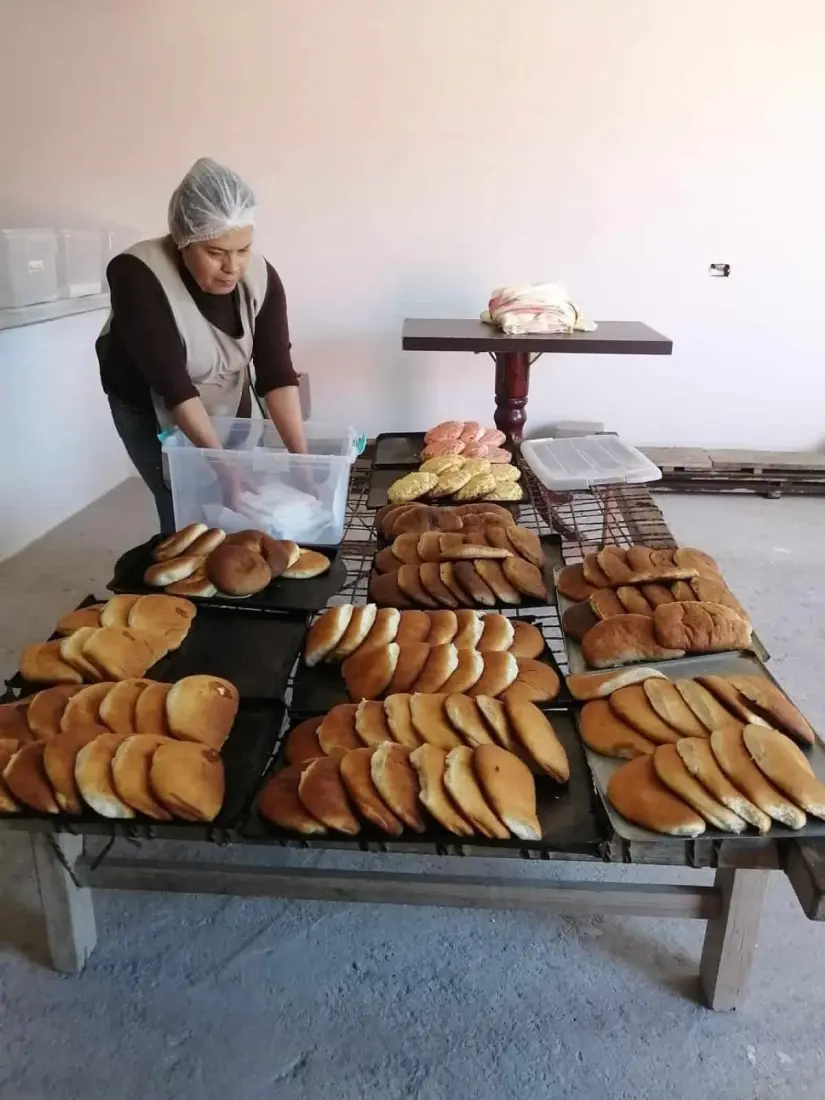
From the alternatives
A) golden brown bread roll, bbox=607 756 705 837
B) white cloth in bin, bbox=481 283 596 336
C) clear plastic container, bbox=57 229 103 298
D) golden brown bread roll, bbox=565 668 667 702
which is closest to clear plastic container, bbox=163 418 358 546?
golden brown bread roll, bbox=565 668 667 702

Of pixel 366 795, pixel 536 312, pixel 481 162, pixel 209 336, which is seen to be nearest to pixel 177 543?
pixel 209 336

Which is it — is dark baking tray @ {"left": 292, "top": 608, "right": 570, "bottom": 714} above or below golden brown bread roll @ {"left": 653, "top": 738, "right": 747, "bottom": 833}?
below

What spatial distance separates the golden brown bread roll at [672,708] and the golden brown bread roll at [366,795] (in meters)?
0.48

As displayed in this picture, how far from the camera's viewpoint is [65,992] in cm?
159

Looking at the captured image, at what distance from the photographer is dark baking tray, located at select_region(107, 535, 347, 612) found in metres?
1.79

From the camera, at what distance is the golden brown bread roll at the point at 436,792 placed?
1166mm

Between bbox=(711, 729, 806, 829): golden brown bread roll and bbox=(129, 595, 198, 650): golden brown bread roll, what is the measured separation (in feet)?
3.31

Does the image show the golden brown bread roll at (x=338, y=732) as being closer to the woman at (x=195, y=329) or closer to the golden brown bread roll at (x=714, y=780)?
the golden brown bread roll at (x=714, y=780)

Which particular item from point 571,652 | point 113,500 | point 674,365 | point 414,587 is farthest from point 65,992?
point 674,365

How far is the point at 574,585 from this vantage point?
1.83 meters

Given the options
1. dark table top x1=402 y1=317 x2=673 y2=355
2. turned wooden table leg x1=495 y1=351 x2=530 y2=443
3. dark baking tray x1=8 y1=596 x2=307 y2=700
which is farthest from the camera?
turned wooden table leg x1=495 y1=351 x2=530 y2=443

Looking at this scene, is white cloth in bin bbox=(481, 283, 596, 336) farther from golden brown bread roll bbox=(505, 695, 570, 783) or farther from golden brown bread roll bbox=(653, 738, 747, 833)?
golden brown bread roll bbox=(653, 738, 747, 833)

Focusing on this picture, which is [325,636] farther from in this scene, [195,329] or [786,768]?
[195,329]

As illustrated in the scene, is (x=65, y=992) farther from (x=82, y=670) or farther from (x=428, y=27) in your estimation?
(x=428, y=27)
